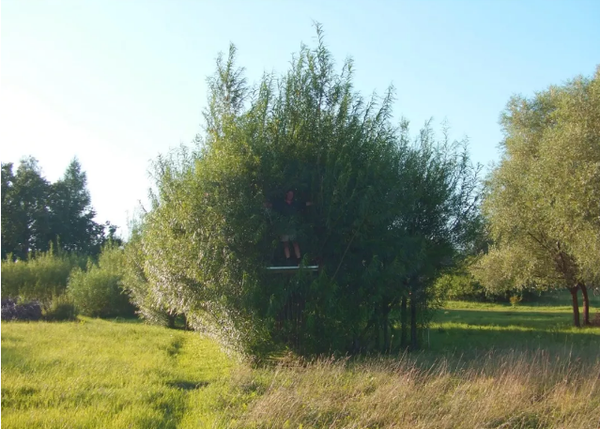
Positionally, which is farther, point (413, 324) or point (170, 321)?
point (170, 321)

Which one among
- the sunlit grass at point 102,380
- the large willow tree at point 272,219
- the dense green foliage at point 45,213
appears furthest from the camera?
the dense green foliage at point 45,213

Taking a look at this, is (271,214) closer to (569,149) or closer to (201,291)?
(201,291)

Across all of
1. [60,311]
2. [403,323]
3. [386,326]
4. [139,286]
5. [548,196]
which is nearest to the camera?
[386,326]

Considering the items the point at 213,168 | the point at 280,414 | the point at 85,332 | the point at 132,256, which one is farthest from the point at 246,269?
the point at 132,256

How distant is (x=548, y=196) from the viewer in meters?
18.6

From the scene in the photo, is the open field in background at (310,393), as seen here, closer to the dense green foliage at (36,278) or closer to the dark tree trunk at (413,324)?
the dark tree trunk at (413,324)

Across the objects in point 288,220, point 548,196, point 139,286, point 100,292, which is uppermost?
point 548,196

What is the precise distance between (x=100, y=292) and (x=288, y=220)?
20549 mm

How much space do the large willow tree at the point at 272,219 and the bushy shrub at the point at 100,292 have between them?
17.5m

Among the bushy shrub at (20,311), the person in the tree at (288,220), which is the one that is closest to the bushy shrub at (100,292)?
the bushy shrub at (20,311)

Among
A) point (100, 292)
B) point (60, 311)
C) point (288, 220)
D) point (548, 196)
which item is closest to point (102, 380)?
point (288, 220)

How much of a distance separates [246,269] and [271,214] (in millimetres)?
1222

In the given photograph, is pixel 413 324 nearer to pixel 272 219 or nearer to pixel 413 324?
pixel 413 324

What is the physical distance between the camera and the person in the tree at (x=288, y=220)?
11.4 m
